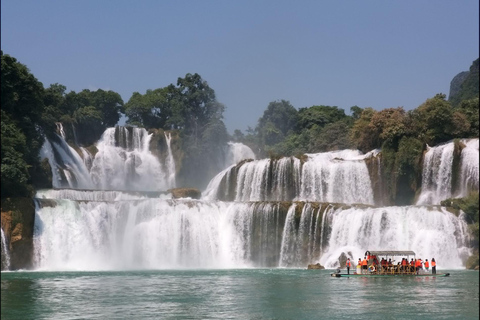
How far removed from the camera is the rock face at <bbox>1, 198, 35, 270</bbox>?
44.2 metres

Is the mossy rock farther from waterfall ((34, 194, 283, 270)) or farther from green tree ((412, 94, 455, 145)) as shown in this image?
green tree ((412, 94, 455, 145))

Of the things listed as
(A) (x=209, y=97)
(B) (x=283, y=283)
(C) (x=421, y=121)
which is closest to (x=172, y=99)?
(A) (x=209, y=97)

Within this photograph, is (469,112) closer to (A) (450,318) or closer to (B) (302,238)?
(B) (302,238)

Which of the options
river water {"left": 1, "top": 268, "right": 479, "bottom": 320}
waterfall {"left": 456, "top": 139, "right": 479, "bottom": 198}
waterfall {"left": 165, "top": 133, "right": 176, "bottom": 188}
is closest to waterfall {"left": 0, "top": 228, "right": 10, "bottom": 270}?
river water {"left": 1, "top": 268, "right": 479, "bottom": 320}

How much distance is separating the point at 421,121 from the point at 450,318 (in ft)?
124

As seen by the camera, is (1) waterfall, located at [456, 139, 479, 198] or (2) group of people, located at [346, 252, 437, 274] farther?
(1) waterfall, located at [456, 139, 479, 198]

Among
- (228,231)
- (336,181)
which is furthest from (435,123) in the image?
(228,231)

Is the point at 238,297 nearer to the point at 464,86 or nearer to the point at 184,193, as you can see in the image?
the point at 184,193

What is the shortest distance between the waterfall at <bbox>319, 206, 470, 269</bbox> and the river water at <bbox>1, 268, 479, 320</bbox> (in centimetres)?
573

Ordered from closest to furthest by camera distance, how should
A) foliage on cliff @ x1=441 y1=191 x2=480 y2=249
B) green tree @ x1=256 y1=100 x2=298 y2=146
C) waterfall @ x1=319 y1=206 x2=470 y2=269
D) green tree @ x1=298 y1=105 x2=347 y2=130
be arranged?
foliage on cliff @ x1=441 y1=191 x2=480 y2=249, waterfall @ x1=319 y1=206 x2=470 y2=269, green tree @ x1=298 y1=105 x2=347 y2=130, green tree @ x1=256 y1=100 x2=298 y2=146

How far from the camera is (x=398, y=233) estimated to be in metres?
45.0

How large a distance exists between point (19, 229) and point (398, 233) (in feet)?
72.8

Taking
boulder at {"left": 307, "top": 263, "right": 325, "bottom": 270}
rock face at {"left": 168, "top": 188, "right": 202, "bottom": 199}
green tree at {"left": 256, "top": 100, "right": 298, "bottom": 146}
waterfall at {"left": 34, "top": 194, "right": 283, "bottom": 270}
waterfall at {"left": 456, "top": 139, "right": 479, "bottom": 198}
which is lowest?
boulder at {"left": 307, "top": 263, "right": 325, "bottom": 270}

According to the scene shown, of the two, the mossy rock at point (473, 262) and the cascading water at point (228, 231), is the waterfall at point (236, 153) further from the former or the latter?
the mossy rock at point (473, 262)
